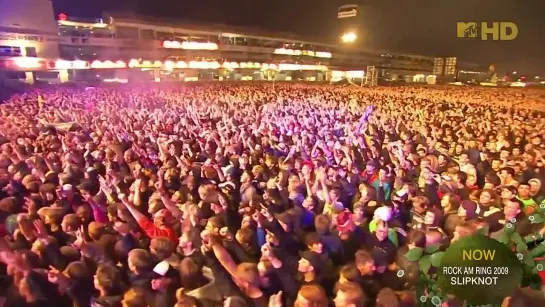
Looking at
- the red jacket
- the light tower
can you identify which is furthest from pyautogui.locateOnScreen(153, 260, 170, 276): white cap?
the light tower

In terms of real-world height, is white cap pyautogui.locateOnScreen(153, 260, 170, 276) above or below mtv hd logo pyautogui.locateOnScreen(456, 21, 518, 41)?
below

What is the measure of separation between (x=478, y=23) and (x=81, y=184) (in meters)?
3.45

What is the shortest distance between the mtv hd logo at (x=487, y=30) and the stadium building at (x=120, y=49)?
96cm

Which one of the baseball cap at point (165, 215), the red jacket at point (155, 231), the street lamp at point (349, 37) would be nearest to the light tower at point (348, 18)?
the street lamp at point (349, 37)

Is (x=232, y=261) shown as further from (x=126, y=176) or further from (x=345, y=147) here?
(x=345, y=147)

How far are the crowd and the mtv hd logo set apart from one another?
0.78 metres

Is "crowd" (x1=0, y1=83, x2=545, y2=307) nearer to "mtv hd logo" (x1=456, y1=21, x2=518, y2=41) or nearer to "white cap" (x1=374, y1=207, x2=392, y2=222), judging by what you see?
"white cap" (x1=374, y1=207, x2=392, y2=222)

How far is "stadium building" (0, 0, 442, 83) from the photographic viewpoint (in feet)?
11.8

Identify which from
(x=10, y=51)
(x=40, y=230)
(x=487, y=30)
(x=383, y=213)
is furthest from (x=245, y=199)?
(x=10, y=51)

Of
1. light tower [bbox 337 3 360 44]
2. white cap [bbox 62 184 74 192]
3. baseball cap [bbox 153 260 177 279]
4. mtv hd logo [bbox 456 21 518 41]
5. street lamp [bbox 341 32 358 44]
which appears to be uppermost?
street lamp [bbox 341 32 358 44]

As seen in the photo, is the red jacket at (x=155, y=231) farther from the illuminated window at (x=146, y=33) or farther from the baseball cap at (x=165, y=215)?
the illuminated window at (x=146, y=33)

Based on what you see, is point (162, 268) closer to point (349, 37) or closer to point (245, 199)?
point (245, 199)

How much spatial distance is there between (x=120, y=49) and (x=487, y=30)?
14.2 feet

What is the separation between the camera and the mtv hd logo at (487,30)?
3.19 meters
